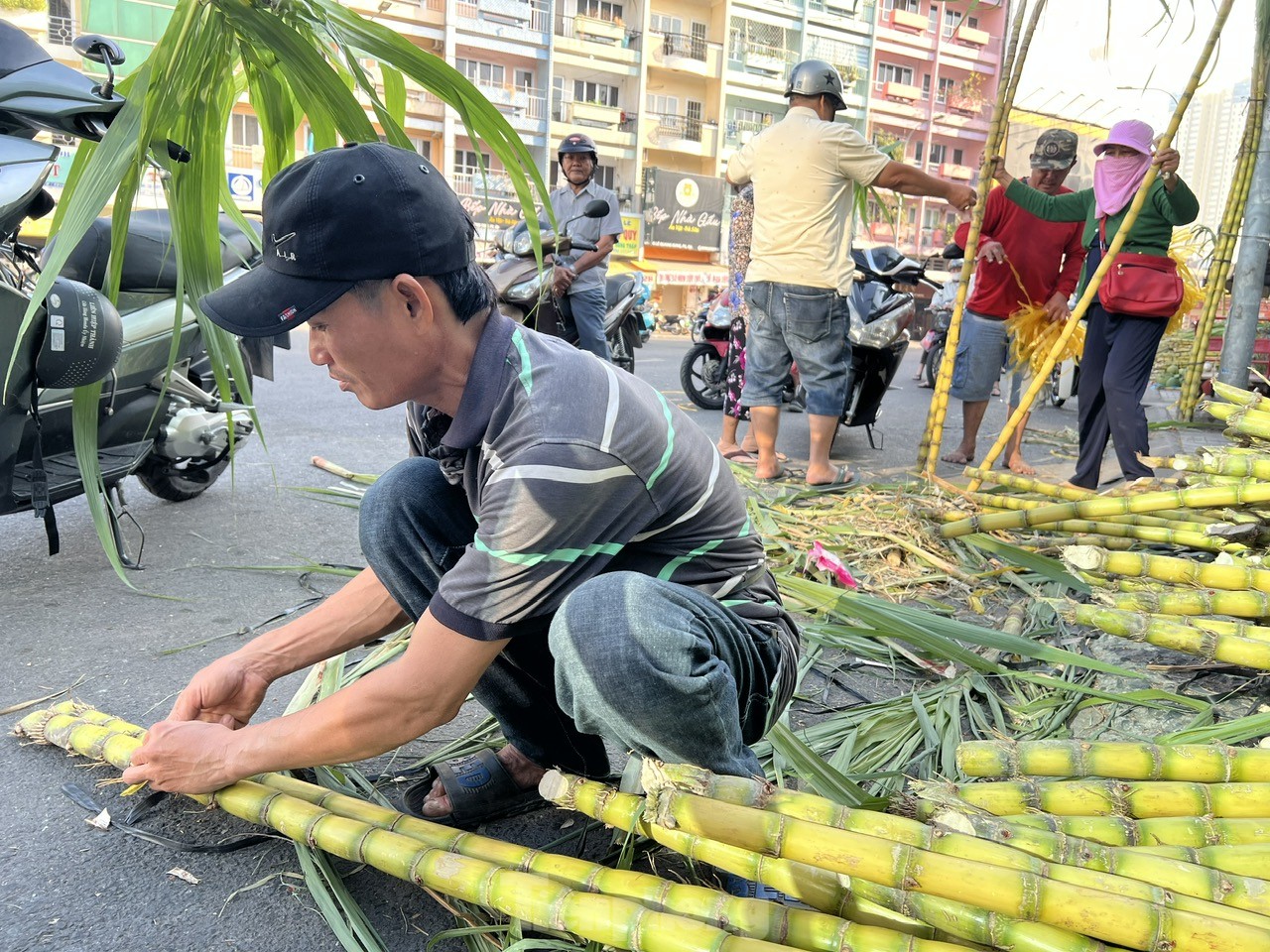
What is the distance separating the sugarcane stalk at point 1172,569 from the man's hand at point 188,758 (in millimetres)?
1753

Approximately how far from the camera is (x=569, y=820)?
1.92 m

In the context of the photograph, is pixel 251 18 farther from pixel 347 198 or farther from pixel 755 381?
pixel 755 381

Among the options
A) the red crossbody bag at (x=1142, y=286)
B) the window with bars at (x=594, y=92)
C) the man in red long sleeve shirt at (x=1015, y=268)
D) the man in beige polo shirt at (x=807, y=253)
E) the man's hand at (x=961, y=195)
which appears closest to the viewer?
the man's hand at (x=961, y=195)

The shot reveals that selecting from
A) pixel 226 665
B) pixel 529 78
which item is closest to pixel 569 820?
pixel 226 665

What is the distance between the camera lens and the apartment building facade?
2658cm

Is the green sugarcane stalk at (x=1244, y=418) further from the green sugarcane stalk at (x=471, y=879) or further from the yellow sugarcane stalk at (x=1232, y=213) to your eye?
the yellow sugarcane stalk at (x=1232, y=213)

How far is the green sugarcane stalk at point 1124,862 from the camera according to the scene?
45.6 inches

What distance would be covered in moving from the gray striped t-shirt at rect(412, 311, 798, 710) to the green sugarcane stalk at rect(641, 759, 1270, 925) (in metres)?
0.31

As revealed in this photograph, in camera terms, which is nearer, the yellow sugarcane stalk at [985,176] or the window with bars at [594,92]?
the yellow sugarcane stalk at [985,176]

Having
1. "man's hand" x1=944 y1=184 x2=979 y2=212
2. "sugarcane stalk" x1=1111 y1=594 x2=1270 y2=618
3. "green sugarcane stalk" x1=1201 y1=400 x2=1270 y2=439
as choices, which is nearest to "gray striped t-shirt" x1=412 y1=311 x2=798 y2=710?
"sugarcane stalk" x1=1111 y1=594 x2=1270 y2=618

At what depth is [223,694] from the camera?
5.89 feet

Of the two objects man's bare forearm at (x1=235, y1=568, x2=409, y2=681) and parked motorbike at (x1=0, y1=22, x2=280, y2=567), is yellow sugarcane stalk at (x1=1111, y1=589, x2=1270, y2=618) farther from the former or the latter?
parked motorbike at (x1=0, y1=22, x2=280, y2=567)

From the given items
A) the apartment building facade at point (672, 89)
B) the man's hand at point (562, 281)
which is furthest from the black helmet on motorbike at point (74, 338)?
the apartment building facade at point (672, 89)

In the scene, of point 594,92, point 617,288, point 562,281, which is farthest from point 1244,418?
point 594,92
